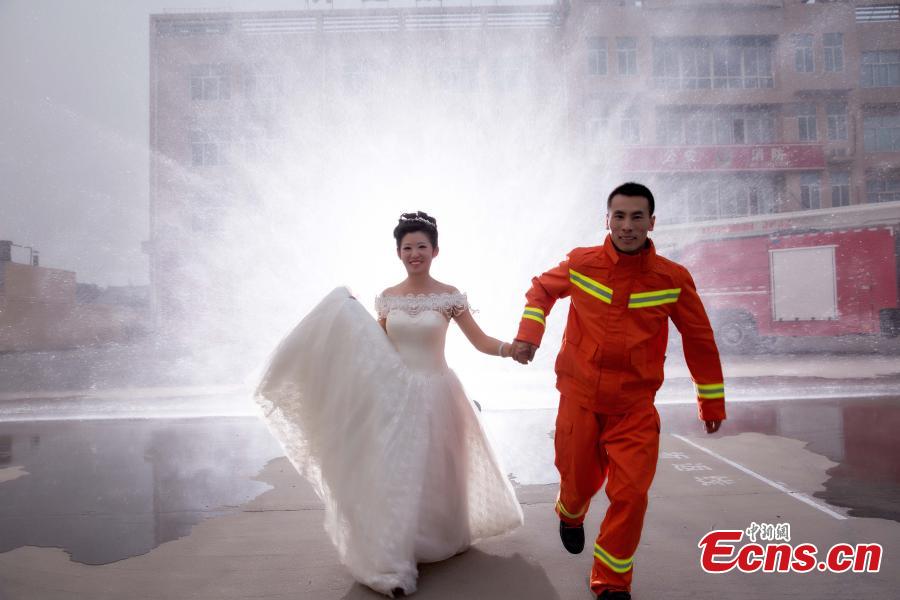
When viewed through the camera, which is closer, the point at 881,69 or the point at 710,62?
the point at 710,62

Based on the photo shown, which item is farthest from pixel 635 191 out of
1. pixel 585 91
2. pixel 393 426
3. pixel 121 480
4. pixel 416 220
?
pixel 585 91

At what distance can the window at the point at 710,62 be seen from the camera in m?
17.9

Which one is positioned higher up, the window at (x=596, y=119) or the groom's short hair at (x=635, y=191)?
the window at (x=596, y=119)

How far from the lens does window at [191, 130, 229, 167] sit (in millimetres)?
17578

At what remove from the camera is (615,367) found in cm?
263

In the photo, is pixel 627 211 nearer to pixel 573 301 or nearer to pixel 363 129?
pixel 573 301

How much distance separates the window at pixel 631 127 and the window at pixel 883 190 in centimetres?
1007

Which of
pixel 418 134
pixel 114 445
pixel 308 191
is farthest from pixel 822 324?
pixel 114 445

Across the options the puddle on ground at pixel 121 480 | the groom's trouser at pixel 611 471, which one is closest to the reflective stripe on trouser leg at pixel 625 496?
the groom's trouser at pixel 611 471

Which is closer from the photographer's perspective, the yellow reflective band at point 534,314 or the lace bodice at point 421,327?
the yellow reflective band at point 534,314

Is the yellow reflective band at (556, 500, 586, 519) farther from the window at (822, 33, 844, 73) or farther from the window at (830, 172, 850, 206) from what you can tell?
the window at (830, 172, 850, 206)

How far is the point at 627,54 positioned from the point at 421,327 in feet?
63.9

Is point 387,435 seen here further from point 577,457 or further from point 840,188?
point 840,188

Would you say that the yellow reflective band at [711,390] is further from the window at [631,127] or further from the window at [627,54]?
the window at [627,54]
